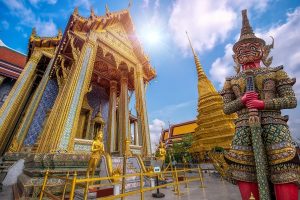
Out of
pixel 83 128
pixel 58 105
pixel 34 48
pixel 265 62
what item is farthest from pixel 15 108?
pixel 265 62

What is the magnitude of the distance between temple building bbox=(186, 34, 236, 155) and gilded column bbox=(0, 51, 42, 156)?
11450 millimetres

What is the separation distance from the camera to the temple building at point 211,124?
1087 centimetres

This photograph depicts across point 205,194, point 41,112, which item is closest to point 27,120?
point 41,112

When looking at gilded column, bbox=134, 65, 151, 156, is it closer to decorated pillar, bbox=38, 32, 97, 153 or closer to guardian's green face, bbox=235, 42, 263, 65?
decorated pillar, bbox=38, 32, 97, 153

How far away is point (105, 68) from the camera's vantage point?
10328mm

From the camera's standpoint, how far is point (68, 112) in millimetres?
4980

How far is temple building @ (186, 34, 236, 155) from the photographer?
1087cm

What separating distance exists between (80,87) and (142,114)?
3.58 metres

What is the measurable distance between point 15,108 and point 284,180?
1079 cm

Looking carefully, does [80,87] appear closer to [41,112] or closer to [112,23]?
[41,112]

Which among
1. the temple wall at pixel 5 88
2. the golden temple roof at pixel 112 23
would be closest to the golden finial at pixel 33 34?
the temple wall at pixel 5 88

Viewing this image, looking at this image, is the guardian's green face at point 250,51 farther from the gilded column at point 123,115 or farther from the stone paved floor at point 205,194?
the gilded column at point 123,115

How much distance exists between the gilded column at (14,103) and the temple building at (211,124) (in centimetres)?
1145

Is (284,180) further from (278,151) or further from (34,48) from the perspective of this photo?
(34,48)
